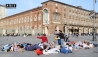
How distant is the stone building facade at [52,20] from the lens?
4955cm

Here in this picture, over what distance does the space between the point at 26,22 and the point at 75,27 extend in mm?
19817

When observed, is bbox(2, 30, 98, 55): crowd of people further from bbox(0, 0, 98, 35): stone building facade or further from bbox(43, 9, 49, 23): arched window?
bbox(43, 9, 49, 23): arched window

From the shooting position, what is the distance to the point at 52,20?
161 ft

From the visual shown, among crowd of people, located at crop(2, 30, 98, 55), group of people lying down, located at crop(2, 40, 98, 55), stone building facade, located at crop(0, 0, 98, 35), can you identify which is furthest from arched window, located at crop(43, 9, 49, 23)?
group of people lying down, located at crop(2, 40, 98, 55)

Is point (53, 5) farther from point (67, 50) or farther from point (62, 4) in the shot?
point (67, 50)

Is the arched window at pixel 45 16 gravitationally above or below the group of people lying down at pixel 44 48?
above

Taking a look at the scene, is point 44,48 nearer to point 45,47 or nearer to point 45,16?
point 45,47

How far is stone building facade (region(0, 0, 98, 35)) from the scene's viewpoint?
49.6m

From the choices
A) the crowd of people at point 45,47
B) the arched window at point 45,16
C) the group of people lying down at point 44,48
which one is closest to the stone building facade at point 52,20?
the arched window at point 45,16

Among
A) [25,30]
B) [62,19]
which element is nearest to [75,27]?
[62,19]

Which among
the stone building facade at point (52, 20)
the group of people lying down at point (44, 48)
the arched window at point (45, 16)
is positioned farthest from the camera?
A: the arched window at point (45, 16)

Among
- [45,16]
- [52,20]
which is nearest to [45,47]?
[52,20]

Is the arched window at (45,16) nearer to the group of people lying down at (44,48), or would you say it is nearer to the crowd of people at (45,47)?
the crowd of people at (45,47)

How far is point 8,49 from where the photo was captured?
440 inches
